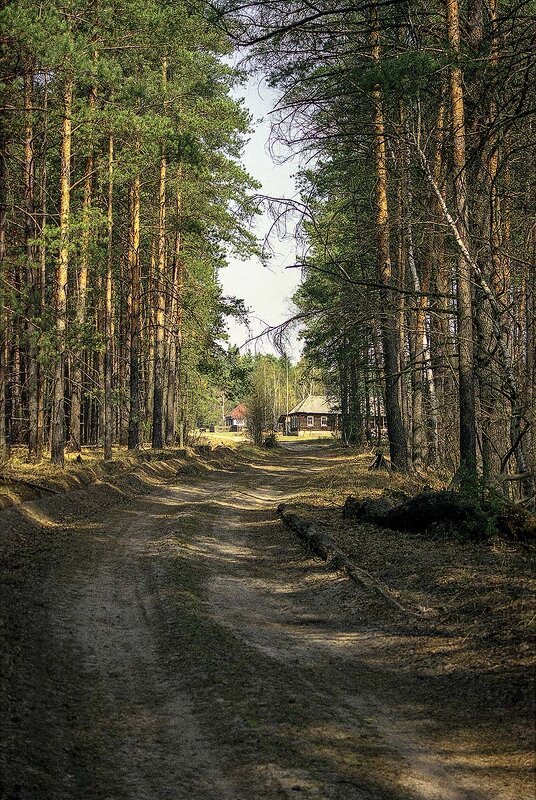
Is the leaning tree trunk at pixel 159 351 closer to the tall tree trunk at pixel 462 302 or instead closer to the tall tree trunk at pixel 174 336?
the tall tree trunk at pixel 174 336

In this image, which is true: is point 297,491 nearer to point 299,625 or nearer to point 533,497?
point 533,497

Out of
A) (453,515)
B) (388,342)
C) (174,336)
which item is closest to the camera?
(453,515)

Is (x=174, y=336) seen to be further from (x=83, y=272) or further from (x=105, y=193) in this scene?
(x=83, y=272)

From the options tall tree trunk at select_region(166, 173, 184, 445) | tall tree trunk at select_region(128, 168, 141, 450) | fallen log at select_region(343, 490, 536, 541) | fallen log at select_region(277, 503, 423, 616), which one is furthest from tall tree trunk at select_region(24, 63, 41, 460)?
tall tree trunk at select_region(166, 173, 184, 445)

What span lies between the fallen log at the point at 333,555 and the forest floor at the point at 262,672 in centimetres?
12

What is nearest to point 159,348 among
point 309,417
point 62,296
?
point 62,296

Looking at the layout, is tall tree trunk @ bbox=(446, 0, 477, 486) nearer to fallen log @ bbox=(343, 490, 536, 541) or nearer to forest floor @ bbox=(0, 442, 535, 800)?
fallen log @ bbox=(343, 490, 536, 541)

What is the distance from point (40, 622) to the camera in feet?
25.0

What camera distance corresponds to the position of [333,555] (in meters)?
11.2

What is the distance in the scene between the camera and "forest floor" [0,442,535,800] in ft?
14.7

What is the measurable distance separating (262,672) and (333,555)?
4933mm

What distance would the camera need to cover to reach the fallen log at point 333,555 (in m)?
8.75

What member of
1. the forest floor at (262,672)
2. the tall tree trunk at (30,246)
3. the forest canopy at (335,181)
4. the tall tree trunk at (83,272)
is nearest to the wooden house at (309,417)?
the forest canopy at (335,181)

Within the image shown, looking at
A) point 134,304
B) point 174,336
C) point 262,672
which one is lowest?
point 262,672
